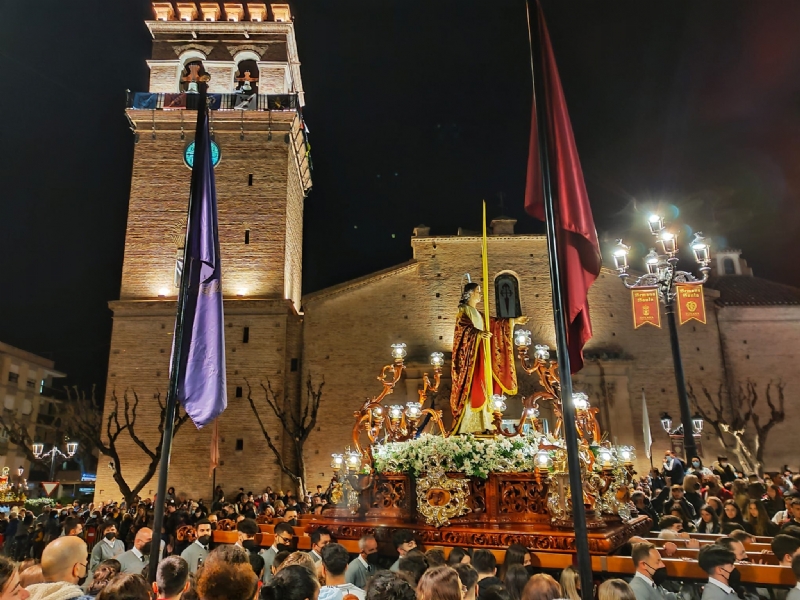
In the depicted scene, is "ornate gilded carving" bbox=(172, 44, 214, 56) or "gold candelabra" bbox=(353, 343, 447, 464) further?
"ornate gilded carving" bbox=(172, 44, 214, 56)

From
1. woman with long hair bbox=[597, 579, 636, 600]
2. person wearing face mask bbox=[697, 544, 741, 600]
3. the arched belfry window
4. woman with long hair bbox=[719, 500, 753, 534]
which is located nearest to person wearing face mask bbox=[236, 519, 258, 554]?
woman with long hair bbox=[597, 579, 636, 600]

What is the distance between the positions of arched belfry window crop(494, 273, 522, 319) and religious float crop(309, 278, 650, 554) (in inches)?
724

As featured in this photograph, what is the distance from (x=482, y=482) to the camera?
895cm

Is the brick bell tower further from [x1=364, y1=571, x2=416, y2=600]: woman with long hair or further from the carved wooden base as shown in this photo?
[x1=364, y1=571, x2=416, y2=600]: woman with long hair

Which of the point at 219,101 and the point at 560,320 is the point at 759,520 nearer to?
the point at 560,320

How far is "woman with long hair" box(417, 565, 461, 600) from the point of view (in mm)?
3471

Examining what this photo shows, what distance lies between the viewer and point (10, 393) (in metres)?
45.8

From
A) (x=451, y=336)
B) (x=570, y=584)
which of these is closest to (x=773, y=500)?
(x=570, y=584)

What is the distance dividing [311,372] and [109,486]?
29.9 feet

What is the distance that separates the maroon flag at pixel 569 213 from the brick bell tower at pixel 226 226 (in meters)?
20.4

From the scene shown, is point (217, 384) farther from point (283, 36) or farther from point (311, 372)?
point (283, 36)

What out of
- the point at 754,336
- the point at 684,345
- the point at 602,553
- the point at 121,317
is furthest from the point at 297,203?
the point at 602,553

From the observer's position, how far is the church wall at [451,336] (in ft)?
87.6

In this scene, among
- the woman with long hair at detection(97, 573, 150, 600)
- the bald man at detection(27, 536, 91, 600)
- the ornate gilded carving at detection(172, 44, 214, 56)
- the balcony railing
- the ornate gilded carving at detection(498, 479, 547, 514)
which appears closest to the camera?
the woman with long hair at detection(97, 573, 150, 600)
